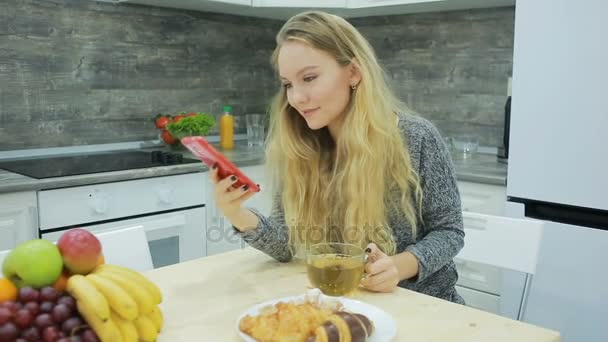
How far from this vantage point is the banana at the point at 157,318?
89 cm

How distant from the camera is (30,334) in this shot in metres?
0.72

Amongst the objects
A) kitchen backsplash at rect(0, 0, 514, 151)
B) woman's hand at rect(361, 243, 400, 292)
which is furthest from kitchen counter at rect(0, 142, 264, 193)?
woman's hand at rect(361, 243, 400, 292)

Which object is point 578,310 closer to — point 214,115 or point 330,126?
point 330,126

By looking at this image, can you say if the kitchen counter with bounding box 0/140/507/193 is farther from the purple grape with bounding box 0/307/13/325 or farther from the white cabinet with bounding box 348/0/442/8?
the purple grape with bounding box 0/307/13/325

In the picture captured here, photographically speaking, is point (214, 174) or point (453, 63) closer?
point (214, 174)

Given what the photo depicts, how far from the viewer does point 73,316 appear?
0.76 metres

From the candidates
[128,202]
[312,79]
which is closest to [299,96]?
[312,79]

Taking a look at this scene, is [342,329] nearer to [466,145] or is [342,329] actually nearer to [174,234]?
[174,234]

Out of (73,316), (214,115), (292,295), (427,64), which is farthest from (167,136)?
(73,316)

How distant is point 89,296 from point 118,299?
0.04m

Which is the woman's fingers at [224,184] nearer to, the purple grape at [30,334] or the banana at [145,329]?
the banana at [145,329]

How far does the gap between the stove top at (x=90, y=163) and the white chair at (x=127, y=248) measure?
0.85 m

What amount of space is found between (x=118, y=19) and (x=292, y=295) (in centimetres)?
206

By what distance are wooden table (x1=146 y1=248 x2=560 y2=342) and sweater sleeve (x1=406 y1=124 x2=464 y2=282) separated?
22cm
